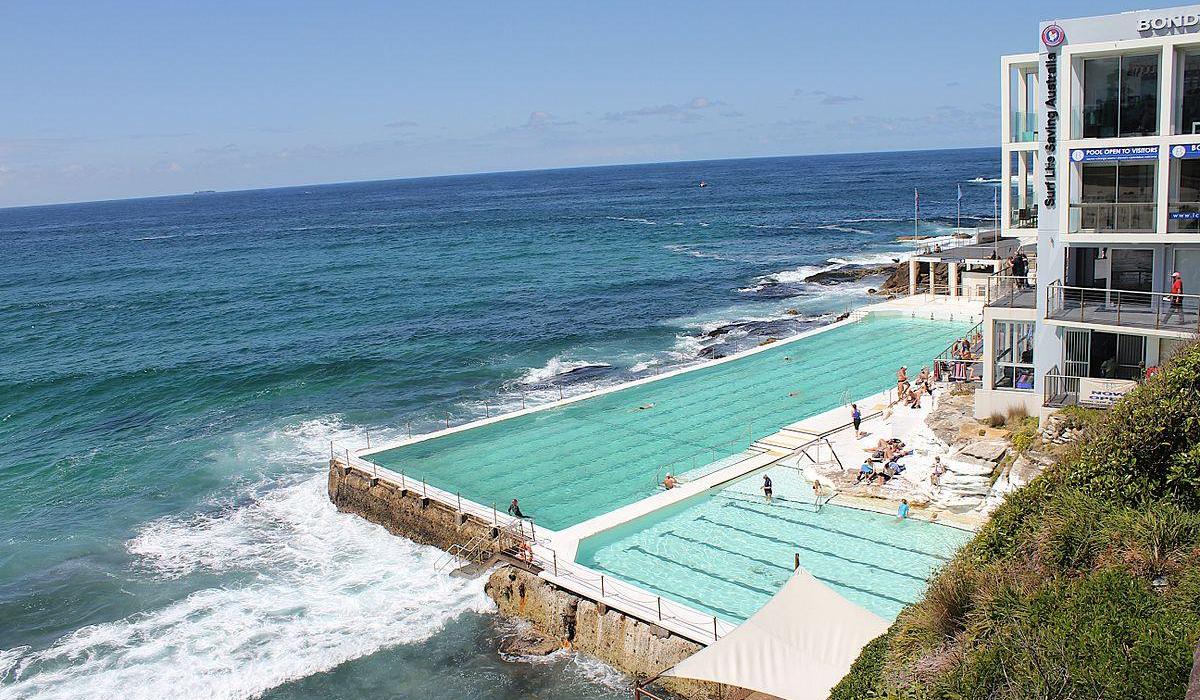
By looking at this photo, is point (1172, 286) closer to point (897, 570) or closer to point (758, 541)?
point (897, 570)

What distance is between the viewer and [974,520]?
2031cm

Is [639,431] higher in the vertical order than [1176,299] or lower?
lower

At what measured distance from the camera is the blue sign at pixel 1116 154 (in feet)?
63.7

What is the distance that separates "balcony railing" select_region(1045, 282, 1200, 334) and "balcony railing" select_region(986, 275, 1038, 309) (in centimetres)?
131

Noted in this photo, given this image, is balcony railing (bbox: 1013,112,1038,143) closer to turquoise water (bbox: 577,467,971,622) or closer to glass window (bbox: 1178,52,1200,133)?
glass window (bbox: 1178,52,1200,133)

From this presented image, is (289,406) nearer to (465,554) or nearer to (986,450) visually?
(465,554)

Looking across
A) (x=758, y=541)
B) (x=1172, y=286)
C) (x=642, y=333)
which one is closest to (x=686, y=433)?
(x=758, y=541)

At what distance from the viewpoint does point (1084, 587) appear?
387 inches

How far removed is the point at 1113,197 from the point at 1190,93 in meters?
2.47

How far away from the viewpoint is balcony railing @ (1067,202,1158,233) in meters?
19.7

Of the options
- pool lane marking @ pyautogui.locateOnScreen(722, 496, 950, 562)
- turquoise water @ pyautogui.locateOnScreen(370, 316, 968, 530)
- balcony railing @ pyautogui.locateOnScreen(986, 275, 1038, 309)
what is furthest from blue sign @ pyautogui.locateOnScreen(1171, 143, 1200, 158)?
turquoise water @ pyautogui.locateOnScreen(370, 316, 968, 530)

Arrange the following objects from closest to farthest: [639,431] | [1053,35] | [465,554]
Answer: [1053,35]
[465,554]
[639,431]

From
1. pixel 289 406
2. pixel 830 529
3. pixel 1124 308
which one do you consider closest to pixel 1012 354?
pixel 1124 308

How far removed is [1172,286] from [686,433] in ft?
45.8
